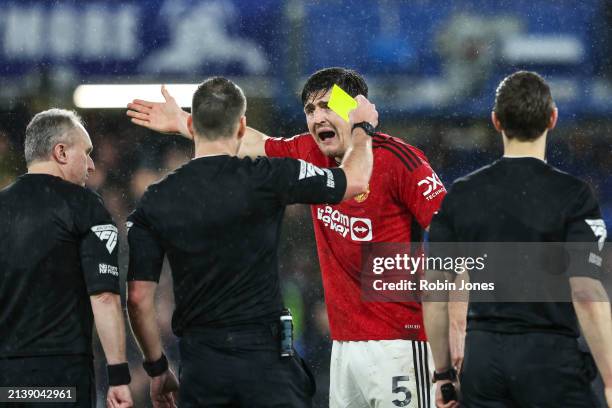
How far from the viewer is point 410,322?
14.3ft

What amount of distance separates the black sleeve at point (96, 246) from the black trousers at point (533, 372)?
146 cm

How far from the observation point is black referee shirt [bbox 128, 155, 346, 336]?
3.40 meters

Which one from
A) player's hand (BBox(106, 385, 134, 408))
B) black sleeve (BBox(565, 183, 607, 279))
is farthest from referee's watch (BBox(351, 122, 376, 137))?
player's hand (BBox(106, 385, 134, 408))

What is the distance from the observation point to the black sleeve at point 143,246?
3.47 meters

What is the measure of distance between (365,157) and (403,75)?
4.83 metres

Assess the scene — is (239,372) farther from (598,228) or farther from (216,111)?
(598,228)

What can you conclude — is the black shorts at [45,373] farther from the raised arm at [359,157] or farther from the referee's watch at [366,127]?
the referee's watch at [366,127]

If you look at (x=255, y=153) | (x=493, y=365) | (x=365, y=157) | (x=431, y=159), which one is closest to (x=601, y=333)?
(x=493, y=365)

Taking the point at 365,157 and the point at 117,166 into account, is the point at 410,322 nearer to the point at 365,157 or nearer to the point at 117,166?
the point at 365,157

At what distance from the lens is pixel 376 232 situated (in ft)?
14.4

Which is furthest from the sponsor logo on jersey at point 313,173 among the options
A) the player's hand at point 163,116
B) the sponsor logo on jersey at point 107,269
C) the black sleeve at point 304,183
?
the player's hand at point 163,116

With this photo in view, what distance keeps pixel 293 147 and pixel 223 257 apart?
155cm

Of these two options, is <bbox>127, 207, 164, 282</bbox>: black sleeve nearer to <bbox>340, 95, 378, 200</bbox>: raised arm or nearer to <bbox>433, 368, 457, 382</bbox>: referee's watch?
<bbox>340, 95, 378, 200</bbox>: raised arm

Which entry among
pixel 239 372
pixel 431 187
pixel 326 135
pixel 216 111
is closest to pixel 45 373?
pixel 239 372
